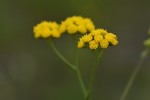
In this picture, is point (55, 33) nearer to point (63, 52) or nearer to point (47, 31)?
point (47, 31)

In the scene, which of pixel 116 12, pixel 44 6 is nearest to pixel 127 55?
pixel 116 12

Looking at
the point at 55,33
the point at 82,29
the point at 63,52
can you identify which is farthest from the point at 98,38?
the point at 63,52

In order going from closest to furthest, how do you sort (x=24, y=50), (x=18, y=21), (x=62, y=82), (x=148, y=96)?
(x=148, y=96)
(x=62, y=82)
(x=24, y=50)
(x=18, y=21)

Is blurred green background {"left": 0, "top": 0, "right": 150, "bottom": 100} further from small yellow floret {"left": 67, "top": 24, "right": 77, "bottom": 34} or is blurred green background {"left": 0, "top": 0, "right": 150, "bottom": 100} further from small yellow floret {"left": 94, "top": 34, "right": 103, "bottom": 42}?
small yellow floret {"left": 94, "top": 34, "right": 103, "bottom": 42}

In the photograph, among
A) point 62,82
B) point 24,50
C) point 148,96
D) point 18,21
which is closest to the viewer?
point 148,96

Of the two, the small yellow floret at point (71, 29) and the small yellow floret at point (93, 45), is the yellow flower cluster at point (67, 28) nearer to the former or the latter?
the small yellow floret at point (71, 29)

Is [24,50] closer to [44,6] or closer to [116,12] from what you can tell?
[44,6]
